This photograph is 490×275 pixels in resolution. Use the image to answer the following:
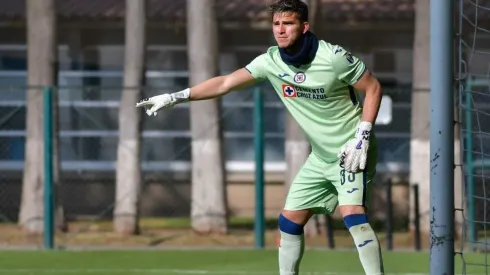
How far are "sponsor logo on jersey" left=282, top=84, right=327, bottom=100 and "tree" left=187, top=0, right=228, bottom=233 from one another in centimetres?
834

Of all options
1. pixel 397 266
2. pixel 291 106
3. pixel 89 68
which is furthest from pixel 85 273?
Answer: pixel 89 68

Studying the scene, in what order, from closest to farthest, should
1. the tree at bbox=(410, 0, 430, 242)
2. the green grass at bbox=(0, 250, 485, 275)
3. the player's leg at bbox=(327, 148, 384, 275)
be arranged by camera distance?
1. the player's leg at bbox=(327, 148, 384, 275)
2. the green grass at bbox=(0, 250, 485, 275)
3. the tree at bbox=(410, 0, 430, 242)

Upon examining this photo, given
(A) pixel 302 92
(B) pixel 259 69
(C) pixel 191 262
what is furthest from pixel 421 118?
(A) pixel 302 92

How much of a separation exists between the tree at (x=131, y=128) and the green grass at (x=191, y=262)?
2.19m

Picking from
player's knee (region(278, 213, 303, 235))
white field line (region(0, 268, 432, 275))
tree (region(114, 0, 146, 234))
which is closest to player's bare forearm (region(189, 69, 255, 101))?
player's knee (region(278, 213, 303, 235))

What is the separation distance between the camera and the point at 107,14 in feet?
62.0

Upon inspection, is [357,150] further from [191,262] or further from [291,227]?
[191,262]

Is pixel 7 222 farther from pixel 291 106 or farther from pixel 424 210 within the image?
pixel 291 106

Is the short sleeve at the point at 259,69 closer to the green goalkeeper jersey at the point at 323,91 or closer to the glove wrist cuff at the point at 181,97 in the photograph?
the green goalkeeper jersey at the point at 323,91

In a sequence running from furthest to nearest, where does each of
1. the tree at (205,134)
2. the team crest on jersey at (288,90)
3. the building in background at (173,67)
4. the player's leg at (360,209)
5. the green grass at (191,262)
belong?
1. the building in background at (173,67)
2. the tree at (205,134)
3. the green grass at (191,262)
4. the team crest on jersey at (288,90)
5. the player's leg at (360,209)

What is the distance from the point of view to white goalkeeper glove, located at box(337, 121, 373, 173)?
794 centimetres

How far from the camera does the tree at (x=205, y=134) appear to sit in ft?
54.7

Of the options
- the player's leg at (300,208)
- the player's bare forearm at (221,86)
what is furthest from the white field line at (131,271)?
the player's bare forearm at (221,86)

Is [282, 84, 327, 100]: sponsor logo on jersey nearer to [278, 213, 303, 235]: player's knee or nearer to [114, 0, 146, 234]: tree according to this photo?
[278, 213, 303, 235]: player's knee
